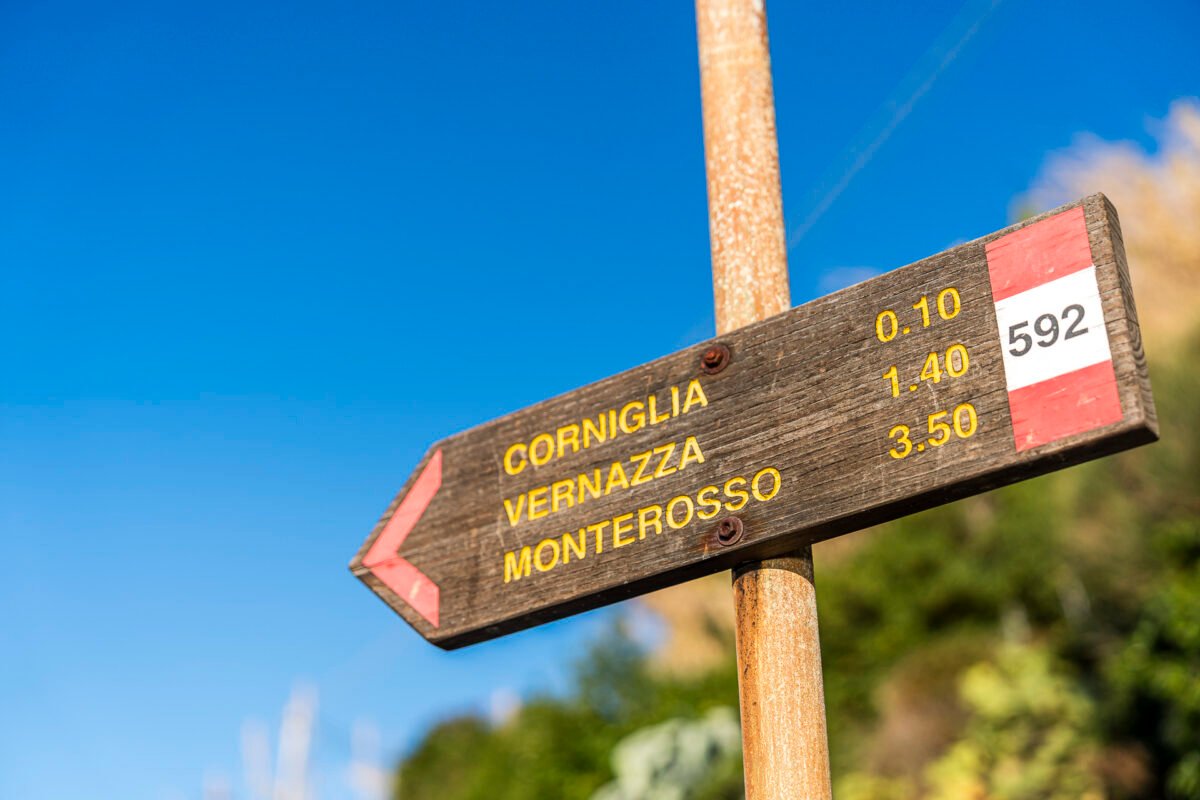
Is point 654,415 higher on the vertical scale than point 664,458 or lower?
higher

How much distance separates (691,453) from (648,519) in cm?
18

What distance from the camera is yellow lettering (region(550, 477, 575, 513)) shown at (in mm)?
2801

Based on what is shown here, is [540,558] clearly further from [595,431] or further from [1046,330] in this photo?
[1046,330]

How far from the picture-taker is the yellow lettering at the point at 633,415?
8.98 ft

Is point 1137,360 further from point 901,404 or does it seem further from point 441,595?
point 441,595

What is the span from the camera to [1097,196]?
7.39ft

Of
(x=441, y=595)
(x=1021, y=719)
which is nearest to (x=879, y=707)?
(x=1021, y=719)

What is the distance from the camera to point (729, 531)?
8.09 feet

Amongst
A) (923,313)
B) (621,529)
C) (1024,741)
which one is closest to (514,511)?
(621,529)

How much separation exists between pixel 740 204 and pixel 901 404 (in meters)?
0.75

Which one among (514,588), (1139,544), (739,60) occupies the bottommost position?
(514,588)

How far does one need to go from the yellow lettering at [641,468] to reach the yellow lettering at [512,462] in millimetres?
373

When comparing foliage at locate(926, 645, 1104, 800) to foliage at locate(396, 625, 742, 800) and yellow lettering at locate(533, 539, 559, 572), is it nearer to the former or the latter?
foliage at locate(396, 625, 742, 800)

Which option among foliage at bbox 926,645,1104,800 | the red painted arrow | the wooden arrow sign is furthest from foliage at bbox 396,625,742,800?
the wooden arrow sign
